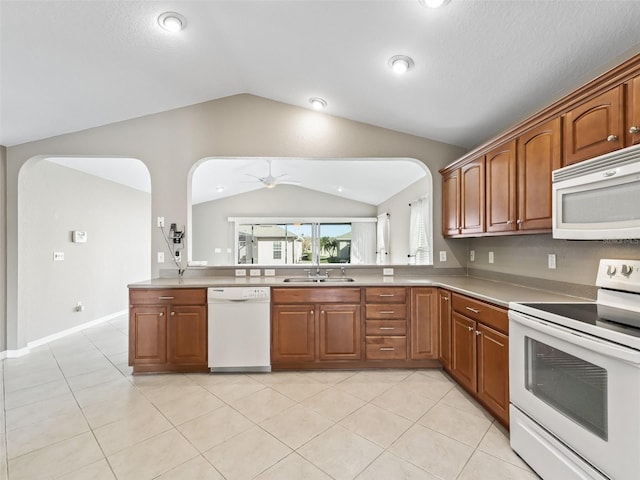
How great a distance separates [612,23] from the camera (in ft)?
5.37

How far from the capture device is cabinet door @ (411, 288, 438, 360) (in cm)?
288

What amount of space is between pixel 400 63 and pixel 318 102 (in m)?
1.11

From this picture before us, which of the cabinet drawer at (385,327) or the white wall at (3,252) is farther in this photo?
the white wall at (3,252)

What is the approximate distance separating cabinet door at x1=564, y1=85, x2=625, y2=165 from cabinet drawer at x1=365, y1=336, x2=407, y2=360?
195cm

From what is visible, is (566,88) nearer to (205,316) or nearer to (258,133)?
(258,133)

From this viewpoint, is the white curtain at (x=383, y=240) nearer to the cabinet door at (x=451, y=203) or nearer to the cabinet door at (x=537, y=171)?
the cabinet door at (x=451, y=203)

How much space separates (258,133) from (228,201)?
17.7 ft

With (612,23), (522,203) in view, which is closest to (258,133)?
(522,203)

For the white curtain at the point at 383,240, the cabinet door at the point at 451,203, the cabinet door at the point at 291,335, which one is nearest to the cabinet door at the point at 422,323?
the cabinet door at the point at 451,203

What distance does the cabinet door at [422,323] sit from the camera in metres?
2.88

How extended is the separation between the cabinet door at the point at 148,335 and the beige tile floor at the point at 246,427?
185 mm

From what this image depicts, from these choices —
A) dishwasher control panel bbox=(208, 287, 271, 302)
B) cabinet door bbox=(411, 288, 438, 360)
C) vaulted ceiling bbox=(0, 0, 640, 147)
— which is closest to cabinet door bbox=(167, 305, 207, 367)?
dishwasher control panel bbox=(208, 287, 271, 302)

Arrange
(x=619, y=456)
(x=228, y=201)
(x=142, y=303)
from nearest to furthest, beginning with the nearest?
1. (x=619, y=456)
2. (x=142, y=303)
3. (x=228, y=201)

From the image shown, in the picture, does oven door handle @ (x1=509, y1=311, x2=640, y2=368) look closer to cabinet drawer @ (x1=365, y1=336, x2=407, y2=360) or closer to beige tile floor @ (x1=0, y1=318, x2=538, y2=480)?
beige tile floor @ (x1=0, y1=318, x2=538, y2=480)
